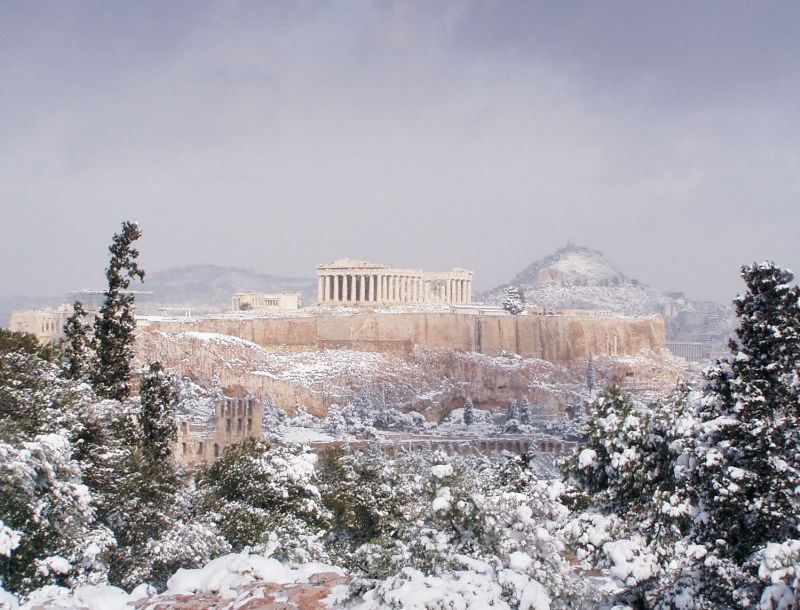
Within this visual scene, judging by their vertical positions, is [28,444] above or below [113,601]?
above

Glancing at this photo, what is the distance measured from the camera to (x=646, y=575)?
387 inches

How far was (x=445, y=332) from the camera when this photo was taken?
322 feet

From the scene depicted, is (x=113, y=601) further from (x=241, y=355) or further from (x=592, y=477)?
(x=241, y=355)

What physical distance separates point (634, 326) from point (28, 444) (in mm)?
105006

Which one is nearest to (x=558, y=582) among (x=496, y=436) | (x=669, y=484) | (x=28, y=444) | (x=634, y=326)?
(x=669, y=484)

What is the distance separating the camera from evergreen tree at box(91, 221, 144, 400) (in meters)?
22.8

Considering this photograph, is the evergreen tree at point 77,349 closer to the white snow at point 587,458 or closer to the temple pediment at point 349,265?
the white snow at point 587,458

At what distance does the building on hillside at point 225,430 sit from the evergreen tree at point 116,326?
1556 cm

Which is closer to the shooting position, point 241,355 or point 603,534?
point 603,534

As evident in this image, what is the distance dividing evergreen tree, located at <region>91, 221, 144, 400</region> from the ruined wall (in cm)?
5923

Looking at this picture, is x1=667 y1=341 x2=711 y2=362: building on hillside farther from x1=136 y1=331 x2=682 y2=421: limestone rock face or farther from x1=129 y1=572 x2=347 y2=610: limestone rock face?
x1=129 y1=572 x2=347 y2=610: limestone rock face

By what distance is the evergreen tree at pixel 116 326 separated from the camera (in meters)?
22.8

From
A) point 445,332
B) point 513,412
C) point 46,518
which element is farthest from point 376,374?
point 46,518

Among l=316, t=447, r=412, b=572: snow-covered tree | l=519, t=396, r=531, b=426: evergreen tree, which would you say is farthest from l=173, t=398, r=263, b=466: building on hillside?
l=519, t=396, r=531, b=426: evergreen tree
